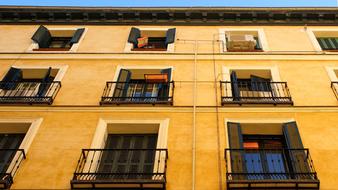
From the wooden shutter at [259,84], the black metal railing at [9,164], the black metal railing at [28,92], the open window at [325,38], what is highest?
the open window at [325,38]

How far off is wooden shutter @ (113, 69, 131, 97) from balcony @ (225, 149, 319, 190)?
4.51 m

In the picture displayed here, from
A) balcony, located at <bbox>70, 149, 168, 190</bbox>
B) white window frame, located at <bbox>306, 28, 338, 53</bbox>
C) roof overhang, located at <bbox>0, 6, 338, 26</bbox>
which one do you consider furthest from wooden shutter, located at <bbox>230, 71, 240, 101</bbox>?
roof overhang, located at <bbox>0, 6, 338, 26</bbox>

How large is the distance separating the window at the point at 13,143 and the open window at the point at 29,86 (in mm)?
908

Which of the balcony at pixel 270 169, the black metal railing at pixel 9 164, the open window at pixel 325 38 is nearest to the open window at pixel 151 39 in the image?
the open window at pixel 325 38

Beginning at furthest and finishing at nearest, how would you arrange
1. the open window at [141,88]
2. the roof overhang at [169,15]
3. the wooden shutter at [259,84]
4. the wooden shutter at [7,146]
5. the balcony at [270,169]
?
the roof overhang at [169,15] → the wooden shutter at [259,84] → the open window at [141,88] → the wooden shutter at [7,146] → the balcony at [270,169]

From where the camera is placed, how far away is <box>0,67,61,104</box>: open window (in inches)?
472

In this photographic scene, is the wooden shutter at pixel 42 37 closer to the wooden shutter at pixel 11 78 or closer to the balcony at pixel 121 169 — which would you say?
the wooden shutter at pixel 11 78

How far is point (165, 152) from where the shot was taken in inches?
383

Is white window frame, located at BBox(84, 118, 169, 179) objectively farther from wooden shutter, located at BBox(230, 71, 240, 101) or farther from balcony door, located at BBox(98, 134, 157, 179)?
wooden shutter, located at BBox(230, 71, 240, 101)

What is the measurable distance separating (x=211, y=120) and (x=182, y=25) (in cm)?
760

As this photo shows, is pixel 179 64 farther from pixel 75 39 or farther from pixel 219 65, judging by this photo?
pixel 75 39

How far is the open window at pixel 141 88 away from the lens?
39.2 feet

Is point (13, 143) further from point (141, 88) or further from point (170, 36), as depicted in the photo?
point (170, 36)

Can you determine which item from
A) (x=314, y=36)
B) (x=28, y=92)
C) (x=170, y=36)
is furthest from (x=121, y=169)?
(x=314, y=36)
